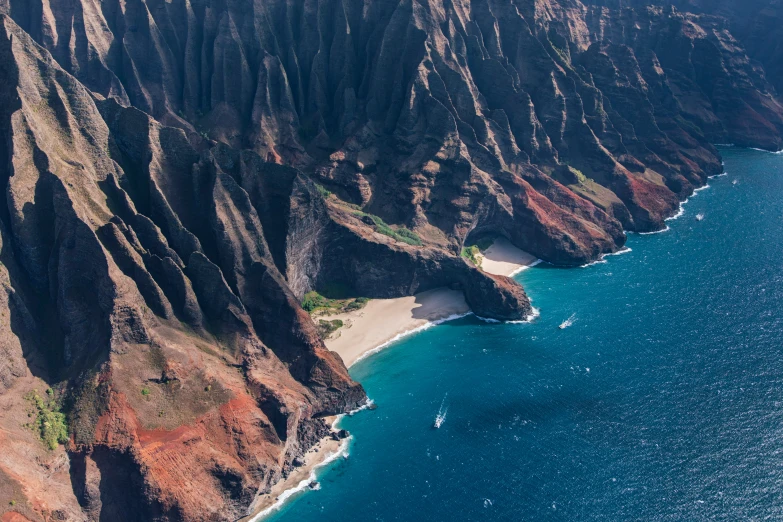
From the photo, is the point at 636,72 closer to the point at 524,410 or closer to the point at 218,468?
the point at 524,410

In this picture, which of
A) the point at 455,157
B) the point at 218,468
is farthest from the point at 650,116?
the point at 218,468

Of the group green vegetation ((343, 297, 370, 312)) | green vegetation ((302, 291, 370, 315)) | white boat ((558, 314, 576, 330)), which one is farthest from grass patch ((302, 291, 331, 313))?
white boat ((558, 314, 576, 330))

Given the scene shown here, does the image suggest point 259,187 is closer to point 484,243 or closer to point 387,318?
point 387,318

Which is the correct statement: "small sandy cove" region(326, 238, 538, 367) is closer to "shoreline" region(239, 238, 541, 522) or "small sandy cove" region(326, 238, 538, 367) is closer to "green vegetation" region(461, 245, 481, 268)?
"shoreline" region(239, 238, 541, 522)

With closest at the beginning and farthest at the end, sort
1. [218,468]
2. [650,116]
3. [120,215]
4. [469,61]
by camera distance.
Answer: [218,468] < [120,215] < [469,61] < [650,116]

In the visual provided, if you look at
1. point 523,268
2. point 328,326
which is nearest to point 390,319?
point 328,326
